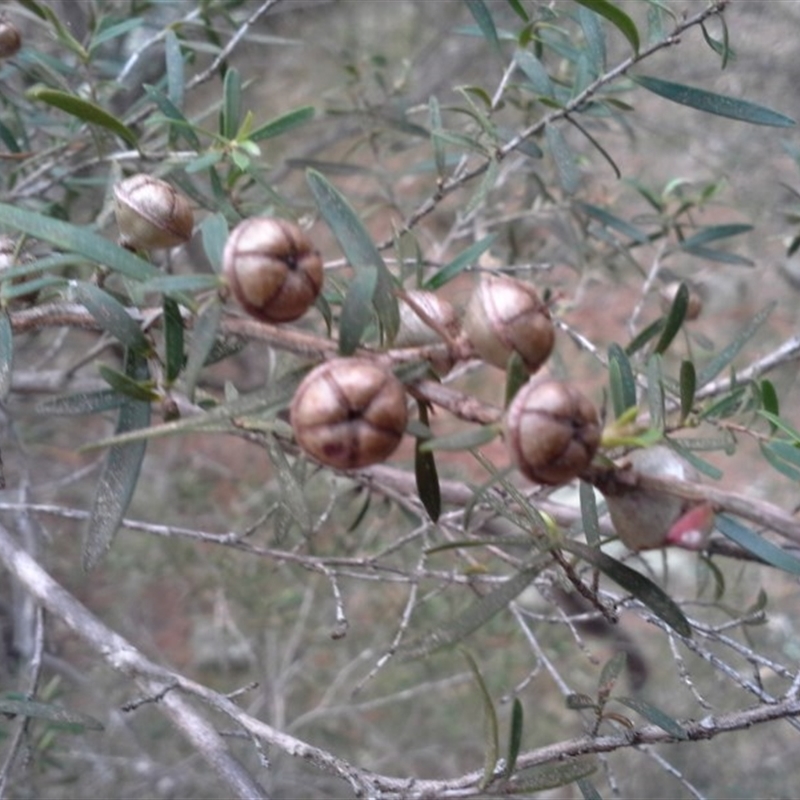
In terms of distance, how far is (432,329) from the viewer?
625 millimetres

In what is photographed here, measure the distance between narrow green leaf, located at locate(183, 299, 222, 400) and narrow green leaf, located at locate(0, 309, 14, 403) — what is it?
0.66 feet

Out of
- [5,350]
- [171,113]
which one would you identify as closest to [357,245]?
[5,350]

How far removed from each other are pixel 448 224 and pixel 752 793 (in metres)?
2.93

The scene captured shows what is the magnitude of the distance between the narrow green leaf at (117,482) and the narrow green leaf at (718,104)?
600 mm

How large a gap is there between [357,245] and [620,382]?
22 centimetres

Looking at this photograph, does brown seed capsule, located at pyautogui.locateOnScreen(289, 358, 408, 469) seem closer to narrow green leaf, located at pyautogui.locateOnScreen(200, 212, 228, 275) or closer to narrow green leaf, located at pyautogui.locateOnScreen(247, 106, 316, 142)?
narrow green leaf, located at pyautogui.locateOnScreen(200, 212, 228, 275)

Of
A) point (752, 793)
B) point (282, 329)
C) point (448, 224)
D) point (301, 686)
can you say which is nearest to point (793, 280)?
point (752, 793)

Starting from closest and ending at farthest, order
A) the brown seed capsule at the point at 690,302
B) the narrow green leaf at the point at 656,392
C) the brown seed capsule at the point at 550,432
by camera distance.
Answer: the brown seed capsule at the point at 550,432 < the narrow green leaf at the point at 656,392 < the brown seed capsule at the point at 690,302

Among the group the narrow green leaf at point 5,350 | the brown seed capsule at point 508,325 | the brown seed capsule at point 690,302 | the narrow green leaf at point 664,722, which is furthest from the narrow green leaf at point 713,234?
the narrow green leaf at point 5,350

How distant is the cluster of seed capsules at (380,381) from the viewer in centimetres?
50

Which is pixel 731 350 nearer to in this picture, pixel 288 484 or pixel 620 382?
pixel 620 382

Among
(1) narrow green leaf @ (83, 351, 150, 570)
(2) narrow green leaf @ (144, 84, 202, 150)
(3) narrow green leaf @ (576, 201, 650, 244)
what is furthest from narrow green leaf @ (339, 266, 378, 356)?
(3) narrow green leaf @ (576, 201, 650, 244)

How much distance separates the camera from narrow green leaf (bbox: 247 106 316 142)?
3.14 feet

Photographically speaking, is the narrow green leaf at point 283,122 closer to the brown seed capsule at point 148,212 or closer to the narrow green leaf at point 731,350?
the brown seed capsule at point 148,212
